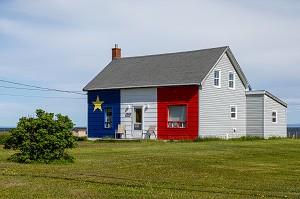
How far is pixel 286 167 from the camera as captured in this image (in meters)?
18.8

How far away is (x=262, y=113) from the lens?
1572 inches

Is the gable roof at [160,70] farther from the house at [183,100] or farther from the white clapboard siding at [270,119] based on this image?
the white clapboard siding at [270,119]

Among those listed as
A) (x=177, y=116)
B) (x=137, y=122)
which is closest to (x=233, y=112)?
(x=177, y=116)

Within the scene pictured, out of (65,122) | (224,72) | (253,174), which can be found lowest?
(253,174)

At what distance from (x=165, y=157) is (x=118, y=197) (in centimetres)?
1061

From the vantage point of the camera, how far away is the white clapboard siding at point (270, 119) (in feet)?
132

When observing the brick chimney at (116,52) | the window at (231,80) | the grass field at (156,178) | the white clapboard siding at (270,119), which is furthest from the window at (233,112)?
the grass field at (156,178)

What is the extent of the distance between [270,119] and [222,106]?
5205mm

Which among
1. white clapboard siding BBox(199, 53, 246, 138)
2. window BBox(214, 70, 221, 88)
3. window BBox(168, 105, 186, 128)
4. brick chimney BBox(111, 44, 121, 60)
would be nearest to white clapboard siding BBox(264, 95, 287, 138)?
white clapboard siding BBox(199, 53, 246, 138)

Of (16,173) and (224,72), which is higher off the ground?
(224,72)

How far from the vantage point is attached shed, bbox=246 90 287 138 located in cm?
4000

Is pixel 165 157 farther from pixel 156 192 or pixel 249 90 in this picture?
pixel 249 90

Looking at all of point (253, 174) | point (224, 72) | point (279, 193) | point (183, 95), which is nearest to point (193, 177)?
point (253, 174)

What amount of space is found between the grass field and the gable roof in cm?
1464
